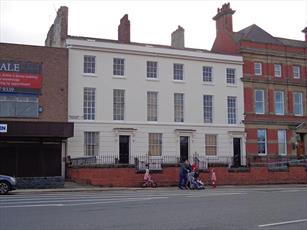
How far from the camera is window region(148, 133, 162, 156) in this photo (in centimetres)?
3941

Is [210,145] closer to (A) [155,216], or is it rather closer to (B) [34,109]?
(B) [34,109]

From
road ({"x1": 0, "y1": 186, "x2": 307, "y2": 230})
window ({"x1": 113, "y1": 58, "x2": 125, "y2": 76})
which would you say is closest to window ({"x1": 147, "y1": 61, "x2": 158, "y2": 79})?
window ({"x1": 113, "y1": 58, "x2": 125, "y2": 76})

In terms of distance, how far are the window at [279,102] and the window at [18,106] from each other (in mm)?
22286

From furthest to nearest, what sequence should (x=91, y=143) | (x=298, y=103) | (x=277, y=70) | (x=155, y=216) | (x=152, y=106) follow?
1. (x=298, y=103)
2. (x=277, y=70)
3. (x=152, y=106)
4. (x=91, y=143)
5. (x=155, y=216)

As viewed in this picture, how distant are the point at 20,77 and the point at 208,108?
16.3 metres

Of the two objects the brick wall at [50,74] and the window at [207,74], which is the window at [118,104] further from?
the window at [207,74]

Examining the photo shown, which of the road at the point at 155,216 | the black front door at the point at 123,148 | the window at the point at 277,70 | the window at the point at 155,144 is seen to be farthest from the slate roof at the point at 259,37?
the road at the point at 155,216

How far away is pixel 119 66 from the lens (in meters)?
39.6

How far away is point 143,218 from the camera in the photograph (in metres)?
13.4

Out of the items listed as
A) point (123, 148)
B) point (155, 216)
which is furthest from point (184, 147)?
point (155, 216)

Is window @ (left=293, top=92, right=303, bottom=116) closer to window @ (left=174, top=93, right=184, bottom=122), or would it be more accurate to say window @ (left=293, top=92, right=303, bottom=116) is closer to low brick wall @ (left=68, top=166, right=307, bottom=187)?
low brick wall @ (left=68, top=166, right=307, bottom=187)

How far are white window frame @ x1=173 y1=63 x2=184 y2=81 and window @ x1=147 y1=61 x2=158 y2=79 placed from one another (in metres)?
1.71

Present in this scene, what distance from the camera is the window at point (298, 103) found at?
152 feet

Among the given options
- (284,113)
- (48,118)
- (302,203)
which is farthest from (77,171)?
(284,113)
